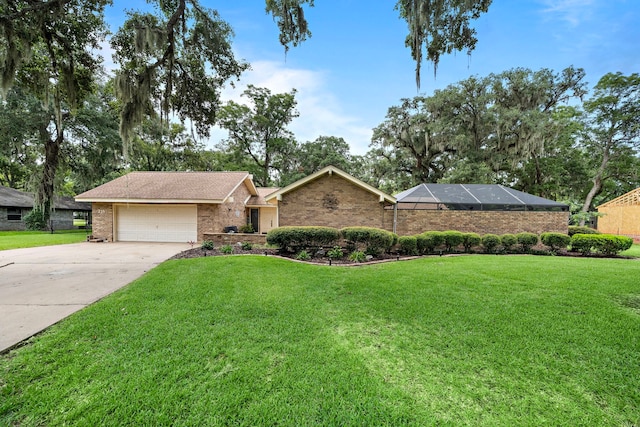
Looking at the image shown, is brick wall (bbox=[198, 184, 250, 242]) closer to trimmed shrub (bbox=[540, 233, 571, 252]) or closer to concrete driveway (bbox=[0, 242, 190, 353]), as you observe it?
concrete driveway (bbox=[0, 242, 190, 353])

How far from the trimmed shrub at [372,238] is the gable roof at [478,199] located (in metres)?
3.37

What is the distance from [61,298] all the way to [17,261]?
589 cm

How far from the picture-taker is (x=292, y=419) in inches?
81.8

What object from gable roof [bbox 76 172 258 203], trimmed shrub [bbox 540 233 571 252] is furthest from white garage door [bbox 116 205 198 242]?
trimmed shrub [bbox 540 233 571 252]

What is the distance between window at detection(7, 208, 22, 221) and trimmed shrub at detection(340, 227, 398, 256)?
27.0 m

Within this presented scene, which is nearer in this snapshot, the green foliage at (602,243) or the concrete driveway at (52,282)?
the concrete driveway at (52,282)

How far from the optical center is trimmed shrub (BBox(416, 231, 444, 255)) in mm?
9797

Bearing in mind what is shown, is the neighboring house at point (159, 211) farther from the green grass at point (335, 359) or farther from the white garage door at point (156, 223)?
the green grass at point (335, 359)

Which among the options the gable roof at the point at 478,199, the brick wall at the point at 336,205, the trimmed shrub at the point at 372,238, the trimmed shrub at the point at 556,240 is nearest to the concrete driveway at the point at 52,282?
the brick wall at the point at 336,205

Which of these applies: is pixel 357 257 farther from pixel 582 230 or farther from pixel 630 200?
pixel 630 200

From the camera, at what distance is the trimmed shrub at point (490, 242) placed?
34.0 ft

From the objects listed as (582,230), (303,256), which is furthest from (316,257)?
(582,230)

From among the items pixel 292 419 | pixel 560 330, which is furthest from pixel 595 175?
pixel 292 419

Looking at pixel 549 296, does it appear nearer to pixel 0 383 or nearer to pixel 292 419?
pixel 292 419
